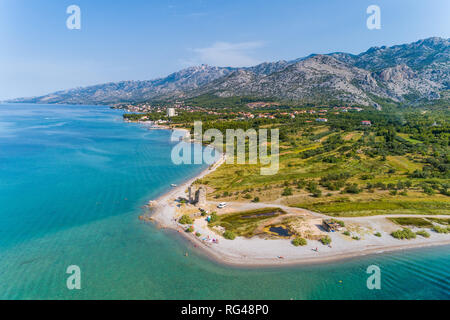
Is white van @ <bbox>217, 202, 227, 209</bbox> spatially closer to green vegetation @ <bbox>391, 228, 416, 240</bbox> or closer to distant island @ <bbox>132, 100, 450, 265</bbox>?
distant island @ <bbox>132, 100, 450, 265</bbox>

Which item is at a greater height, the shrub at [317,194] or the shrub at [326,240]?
the shrub at [317,194]

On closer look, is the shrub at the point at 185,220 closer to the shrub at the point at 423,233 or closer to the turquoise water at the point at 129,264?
the turquoise water at the point at 129,264

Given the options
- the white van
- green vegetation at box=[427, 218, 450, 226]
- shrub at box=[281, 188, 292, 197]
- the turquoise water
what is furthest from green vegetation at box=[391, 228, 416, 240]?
the white van

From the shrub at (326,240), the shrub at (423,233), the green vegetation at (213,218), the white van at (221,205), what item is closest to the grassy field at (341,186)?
the white van at (221,205)

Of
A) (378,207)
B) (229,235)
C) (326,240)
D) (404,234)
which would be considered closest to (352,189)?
(378,207)

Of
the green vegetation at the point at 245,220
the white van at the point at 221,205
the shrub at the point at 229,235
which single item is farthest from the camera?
the white van at the point at 221,205

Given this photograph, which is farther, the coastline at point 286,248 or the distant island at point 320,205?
the distant island at point 320,205
